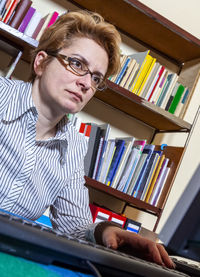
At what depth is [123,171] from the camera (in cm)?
210

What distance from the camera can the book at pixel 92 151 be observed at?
2.00m

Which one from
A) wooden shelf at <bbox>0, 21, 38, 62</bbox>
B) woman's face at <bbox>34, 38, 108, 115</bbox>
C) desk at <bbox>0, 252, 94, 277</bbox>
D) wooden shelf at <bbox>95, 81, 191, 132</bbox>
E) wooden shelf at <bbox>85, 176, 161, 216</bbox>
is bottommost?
desk at <bbox>0, 252, 94, 277</bbox>

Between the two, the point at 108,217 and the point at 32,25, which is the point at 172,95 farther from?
Answer: the point at 32,25

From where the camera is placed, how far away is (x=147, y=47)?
8.25ft

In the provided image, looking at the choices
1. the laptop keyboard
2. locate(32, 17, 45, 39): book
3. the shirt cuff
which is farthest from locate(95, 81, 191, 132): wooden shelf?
the laptop keyboard

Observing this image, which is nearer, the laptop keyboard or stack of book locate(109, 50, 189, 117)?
the laptop keyboard

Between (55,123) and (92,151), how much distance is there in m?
0.70

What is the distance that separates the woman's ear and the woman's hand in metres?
0.75

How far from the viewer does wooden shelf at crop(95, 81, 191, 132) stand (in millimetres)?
2047

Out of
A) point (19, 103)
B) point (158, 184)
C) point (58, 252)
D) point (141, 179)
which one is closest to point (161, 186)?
point (158, 184)

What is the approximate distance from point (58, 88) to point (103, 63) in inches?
9.4

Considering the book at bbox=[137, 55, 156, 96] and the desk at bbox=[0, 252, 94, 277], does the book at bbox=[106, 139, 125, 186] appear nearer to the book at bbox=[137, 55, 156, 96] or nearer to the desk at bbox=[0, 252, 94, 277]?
the book at bbox=[137, 55, 156, 96]

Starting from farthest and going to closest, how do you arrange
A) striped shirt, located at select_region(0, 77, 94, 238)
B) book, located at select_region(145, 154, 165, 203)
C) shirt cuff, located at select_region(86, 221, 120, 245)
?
book, located at select_region(145, 154, 165, 203) → striped shirt, located at select_region(0, 77, 94, 238) → shirt cuff, located at select_region(86, 221, 120, 245)

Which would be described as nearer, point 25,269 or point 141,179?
point 25,269
